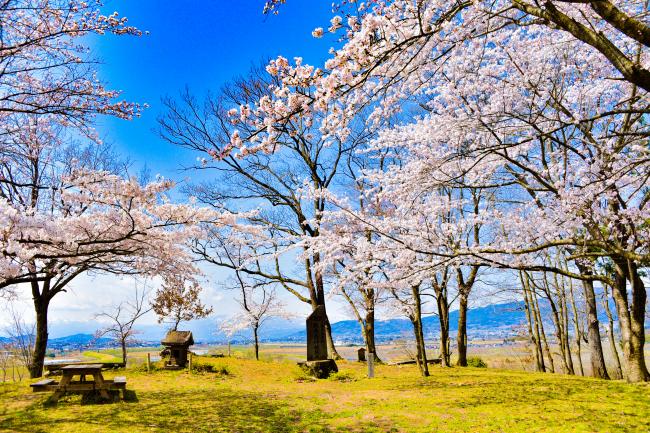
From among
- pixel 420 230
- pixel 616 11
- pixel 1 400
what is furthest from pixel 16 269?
pixel 616 11

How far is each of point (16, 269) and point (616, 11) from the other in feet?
30.1

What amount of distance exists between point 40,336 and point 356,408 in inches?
503

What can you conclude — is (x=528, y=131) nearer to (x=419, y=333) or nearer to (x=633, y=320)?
(x=633, y=320)

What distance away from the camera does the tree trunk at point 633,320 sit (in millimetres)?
9227

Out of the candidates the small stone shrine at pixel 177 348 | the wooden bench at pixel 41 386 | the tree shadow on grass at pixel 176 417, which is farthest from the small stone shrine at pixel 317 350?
the wooden bench at pixel 41 386

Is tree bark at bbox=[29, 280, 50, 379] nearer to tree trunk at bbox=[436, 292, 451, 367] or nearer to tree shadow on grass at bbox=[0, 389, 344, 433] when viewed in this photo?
tree shadow on grass at bbox=[0, 389, 344, 433]

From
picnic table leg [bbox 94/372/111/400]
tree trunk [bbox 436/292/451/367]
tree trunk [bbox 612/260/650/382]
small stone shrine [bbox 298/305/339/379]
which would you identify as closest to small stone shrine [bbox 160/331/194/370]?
small stone shrine [bbox 298/305/339/379]

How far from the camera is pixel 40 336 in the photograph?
46.4 feet

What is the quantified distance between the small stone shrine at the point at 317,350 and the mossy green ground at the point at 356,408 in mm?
2005

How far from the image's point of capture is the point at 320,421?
691cm

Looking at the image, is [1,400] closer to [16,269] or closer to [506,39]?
[16,269]

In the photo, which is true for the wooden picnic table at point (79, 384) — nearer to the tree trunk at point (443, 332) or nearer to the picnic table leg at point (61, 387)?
the picnic table leg at point (61, 387)

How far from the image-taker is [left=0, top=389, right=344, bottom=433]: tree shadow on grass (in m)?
6.48

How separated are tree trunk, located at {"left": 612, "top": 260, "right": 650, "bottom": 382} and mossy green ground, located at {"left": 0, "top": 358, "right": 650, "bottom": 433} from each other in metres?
0.68
